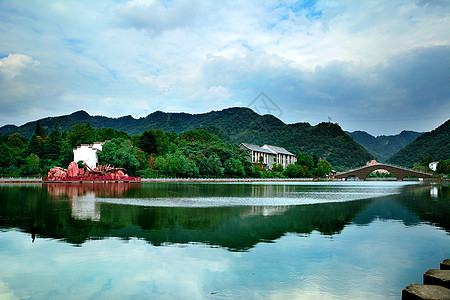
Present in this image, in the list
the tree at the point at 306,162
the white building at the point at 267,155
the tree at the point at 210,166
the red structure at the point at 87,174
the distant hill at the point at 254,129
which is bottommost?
the red structure at the point at 87,174

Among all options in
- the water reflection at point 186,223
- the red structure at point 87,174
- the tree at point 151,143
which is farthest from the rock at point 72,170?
the water reflection at point 186,223

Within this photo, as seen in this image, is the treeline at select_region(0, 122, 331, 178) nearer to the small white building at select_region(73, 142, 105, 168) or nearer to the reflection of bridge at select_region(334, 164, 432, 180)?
the small white building at select_region(73, 142, 105, 168)

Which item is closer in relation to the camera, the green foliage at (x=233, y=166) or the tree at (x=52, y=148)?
the tree at (x=52, y=148)

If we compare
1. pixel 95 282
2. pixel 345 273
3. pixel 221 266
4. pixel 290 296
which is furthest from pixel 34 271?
pixel 345 273

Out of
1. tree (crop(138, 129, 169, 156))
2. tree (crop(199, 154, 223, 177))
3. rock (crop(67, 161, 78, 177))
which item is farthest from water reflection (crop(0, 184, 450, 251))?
tree (crop(199, 154, 223, 177))

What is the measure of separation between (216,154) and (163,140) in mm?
10549

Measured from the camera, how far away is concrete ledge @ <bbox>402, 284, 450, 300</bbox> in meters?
4.42

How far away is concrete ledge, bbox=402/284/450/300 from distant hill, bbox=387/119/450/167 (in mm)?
122219

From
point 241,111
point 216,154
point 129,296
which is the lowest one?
point 129,296

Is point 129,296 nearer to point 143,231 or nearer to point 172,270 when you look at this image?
point 172,270

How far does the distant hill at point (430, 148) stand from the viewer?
114012mm

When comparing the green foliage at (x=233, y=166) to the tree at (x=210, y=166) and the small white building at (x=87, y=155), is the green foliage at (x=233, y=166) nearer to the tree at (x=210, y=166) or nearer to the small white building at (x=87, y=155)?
the tree at (x=210, y=166)

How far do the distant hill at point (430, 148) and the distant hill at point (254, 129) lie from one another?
13.3 meters

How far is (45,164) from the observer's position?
Answer: 2121 inches
